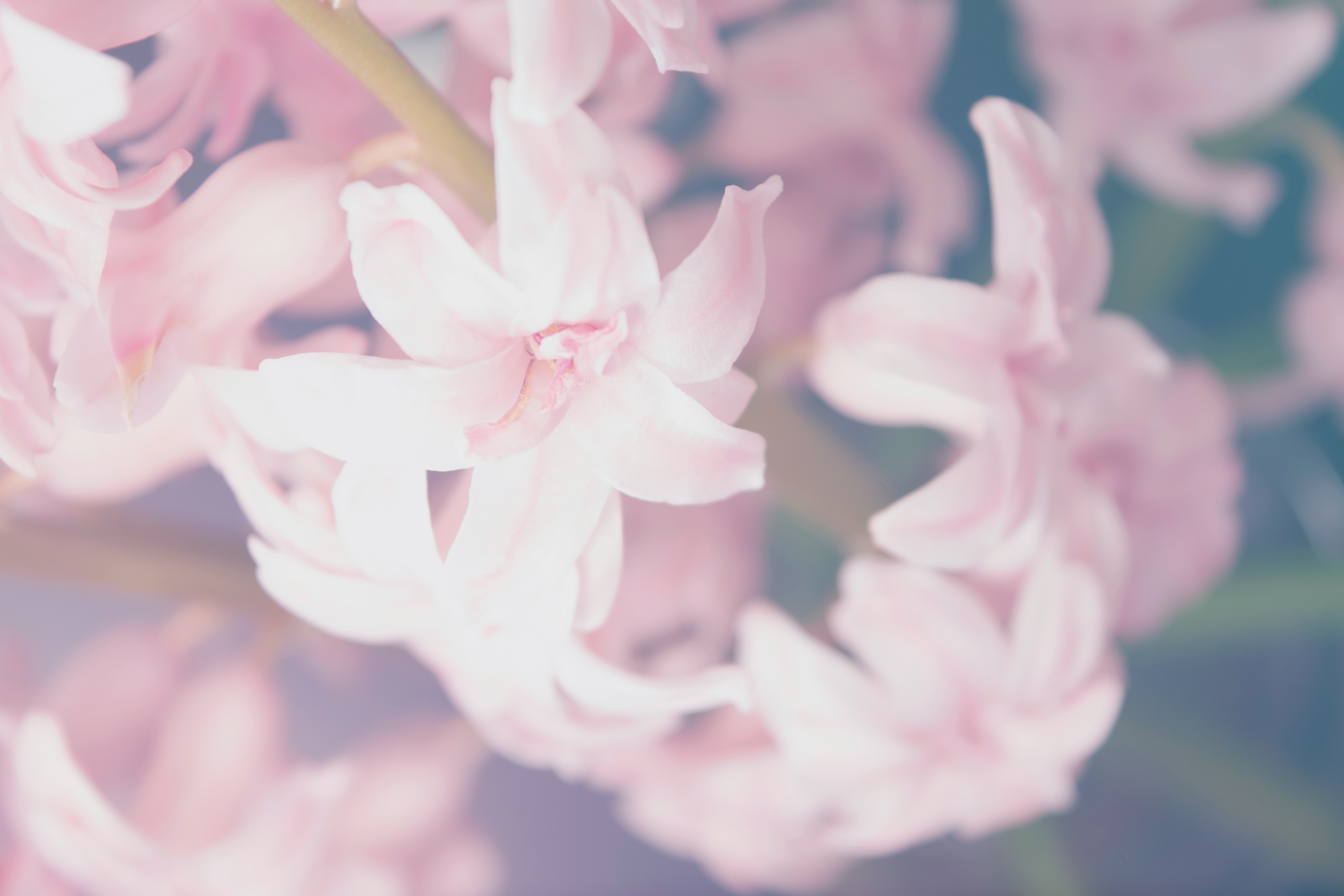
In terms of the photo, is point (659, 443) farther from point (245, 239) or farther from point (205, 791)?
point (205, 791)

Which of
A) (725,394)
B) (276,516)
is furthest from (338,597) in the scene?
(725,394)

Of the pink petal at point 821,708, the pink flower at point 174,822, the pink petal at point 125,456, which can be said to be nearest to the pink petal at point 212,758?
the pink flower at point 174,822

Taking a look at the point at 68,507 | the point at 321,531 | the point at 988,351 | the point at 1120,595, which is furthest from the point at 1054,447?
the point at 68,507

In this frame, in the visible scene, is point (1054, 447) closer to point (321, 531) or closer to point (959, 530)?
point (959, 530)

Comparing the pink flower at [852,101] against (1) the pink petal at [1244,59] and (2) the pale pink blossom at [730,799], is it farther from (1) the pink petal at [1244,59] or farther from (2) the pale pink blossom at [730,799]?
(2) the pale pink blossom at [730,799]

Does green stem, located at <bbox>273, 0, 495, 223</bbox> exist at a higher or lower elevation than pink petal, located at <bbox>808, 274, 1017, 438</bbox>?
higher

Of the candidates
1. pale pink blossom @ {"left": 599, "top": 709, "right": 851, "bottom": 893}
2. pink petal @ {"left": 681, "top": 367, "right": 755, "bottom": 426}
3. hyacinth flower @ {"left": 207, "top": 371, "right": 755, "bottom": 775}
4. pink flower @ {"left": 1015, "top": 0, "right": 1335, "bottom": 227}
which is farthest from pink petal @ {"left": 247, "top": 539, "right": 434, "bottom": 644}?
pink flower @ {"left": 1015, "top": 0, "right": 1335, "bottom": 227}

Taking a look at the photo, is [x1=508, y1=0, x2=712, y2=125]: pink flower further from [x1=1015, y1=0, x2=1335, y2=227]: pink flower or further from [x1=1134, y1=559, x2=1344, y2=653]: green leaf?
[x1=1134, y1=559, x2=1344, y2=653]: green leaf
